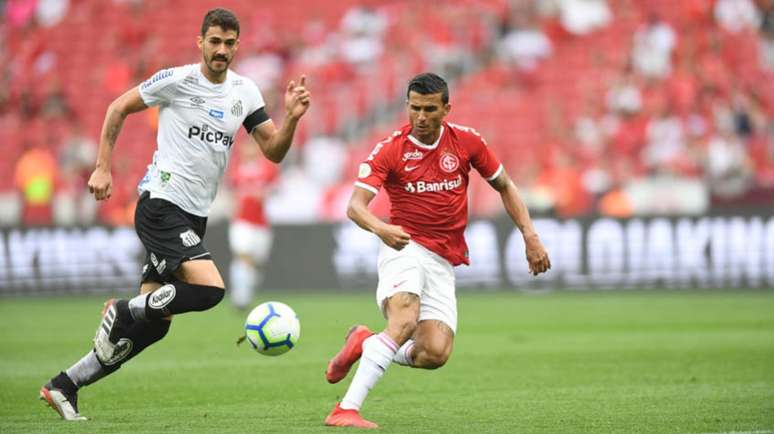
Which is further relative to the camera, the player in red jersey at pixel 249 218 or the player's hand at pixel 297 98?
the player in red jersey at pixel 249 218

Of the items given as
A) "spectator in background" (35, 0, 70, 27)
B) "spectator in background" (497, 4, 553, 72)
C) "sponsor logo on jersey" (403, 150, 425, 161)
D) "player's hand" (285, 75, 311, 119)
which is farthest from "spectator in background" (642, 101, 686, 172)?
"player's hand" (285, 75, 311, 119)

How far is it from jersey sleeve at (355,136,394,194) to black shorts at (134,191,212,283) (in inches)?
43.4

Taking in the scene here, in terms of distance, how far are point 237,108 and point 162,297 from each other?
55.5 inches

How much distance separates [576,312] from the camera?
18438 millimetres

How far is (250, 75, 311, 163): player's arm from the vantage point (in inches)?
322

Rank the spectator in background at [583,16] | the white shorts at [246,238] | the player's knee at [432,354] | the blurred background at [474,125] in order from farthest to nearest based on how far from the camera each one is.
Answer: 1. the spectator in background at [583,16]
2. the blurred background at [474,125]
3. the white shorts at [246,238]
4. the player's knee at [432,354]

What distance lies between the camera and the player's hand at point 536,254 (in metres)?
8.48

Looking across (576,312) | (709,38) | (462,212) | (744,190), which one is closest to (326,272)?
(576,312)

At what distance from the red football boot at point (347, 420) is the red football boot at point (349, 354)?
607mm

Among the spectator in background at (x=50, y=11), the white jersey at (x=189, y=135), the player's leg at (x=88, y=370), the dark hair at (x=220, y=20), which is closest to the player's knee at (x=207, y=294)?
the player's leg at (x=88, y=370)

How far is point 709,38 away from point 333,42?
25.8 feet

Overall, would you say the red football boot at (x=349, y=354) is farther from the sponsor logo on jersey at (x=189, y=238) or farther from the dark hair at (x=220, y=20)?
the dark hair at (x=220, y=20)

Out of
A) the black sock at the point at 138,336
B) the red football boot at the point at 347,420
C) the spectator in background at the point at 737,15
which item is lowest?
the red football boot at the point at 347,420

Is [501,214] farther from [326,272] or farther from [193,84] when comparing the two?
→ [193,84]
